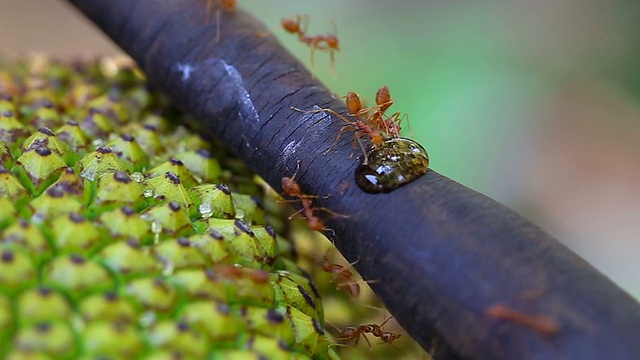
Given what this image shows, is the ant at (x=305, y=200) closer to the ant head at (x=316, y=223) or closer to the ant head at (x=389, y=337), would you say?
the ant head at (x=316, y=223)

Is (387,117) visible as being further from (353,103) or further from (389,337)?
(389,337)

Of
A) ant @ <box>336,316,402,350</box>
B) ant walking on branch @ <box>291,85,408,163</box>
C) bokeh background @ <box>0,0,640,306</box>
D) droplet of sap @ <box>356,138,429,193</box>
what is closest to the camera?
droplet of sap @ <box>356,138,429,193</box>

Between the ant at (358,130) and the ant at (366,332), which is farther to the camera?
the ant at (366,332)

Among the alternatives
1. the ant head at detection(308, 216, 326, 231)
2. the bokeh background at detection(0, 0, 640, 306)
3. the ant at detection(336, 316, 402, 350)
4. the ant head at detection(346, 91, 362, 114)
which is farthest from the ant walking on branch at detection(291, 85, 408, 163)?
the bokeh background at detection(0, 0, 640, 306)

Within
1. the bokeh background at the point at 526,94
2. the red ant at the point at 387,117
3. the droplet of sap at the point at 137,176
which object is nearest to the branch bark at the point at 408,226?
the red ant at the point at 387,117

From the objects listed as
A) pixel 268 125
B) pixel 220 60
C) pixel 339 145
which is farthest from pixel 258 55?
pixel 339 145

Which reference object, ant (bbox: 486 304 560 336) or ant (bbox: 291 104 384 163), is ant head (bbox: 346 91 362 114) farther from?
ant (bbox: 486 304 560 336)
